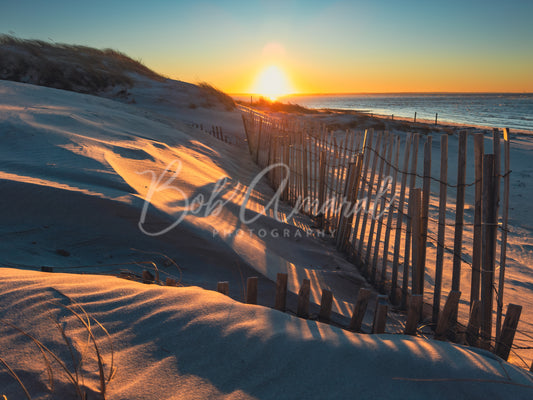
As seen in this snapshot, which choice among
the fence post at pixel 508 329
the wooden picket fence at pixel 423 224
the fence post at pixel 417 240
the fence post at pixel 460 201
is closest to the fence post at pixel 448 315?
the wooden picket fence at pixel 423 224

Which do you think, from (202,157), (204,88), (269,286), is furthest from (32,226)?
(204,88)

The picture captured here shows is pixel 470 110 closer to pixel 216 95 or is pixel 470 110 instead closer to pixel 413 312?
pixel 216 95

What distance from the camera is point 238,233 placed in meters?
3.70

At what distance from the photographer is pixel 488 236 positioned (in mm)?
2215

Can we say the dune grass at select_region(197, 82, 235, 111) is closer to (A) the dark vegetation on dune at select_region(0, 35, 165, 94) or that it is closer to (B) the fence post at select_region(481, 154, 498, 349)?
(A) the dark vegetation on dune at select_region(0, 35, 165, 94)

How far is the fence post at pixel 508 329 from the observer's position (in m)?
1.86

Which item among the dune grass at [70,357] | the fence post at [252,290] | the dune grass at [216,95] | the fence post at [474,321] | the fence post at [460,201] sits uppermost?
the dune grass at [216,95]

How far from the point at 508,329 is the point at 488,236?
58 centimetres

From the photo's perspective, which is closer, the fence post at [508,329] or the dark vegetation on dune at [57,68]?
the fence post at [508,329]

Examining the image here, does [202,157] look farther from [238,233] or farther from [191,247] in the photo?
[191,247]

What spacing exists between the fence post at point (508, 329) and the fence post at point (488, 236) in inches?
4.9

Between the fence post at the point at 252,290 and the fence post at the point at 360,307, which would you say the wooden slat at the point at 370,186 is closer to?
the fence post at the point at 360,307

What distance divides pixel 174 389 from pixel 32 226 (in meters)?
2.35

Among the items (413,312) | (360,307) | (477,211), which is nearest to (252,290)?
(360,307)
